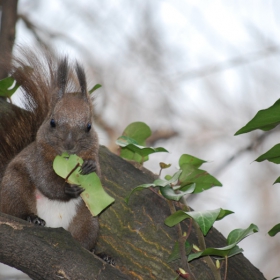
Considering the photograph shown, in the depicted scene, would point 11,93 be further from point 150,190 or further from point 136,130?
point 150,190

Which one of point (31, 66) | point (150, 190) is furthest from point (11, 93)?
point (150, 190)

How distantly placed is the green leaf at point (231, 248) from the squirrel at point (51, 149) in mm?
673

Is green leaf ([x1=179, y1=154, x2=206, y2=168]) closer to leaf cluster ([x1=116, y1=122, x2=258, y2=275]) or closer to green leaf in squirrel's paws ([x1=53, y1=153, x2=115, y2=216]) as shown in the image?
leaf cluster ([x1=116, y1=122, x2=258, y2=275])

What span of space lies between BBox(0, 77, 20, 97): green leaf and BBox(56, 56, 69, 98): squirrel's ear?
27cm

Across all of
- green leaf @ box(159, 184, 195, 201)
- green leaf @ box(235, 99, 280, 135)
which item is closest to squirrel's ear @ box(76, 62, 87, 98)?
green leaf @ box(159, 184, 195, 201)

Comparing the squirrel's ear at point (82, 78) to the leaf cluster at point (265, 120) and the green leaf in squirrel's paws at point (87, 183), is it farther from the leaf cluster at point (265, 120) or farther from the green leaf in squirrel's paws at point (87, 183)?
the leaf cluster at point (265, 120)

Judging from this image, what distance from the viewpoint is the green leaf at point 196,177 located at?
2213mm

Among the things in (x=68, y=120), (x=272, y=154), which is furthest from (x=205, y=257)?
(x=68, y=120)

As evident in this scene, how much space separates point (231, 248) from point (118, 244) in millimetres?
689

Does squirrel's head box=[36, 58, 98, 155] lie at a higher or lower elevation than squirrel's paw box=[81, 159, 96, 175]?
higher

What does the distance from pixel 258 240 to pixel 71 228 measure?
2.21 metres

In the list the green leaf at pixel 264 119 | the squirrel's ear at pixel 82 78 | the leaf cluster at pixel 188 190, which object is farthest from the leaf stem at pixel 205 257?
the squirrel's ear at pixel 82 78

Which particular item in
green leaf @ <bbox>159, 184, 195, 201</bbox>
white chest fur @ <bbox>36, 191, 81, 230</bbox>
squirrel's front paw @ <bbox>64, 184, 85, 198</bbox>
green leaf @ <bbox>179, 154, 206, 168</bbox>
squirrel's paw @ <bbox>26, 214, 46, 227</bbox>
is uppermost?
green leaf @ <bbox>179, 154, 206, 168</bbox>

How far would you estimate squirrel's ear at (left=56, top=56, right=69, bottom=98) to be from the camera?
2483 mm
